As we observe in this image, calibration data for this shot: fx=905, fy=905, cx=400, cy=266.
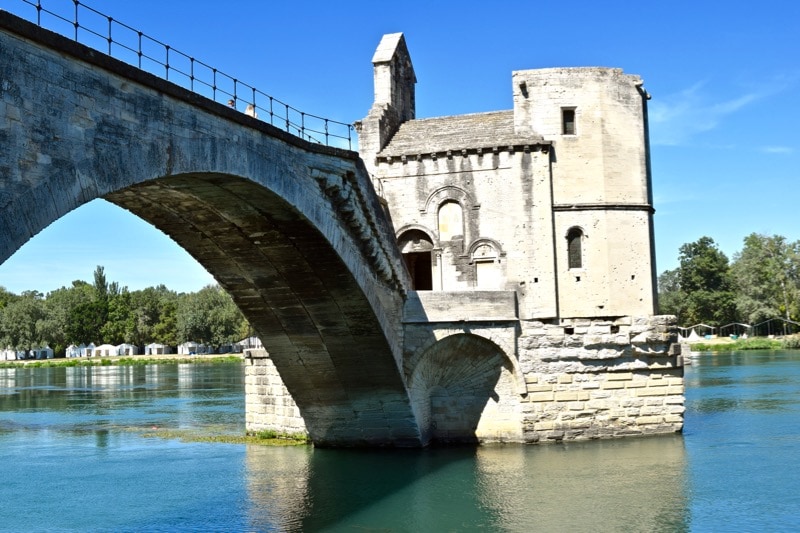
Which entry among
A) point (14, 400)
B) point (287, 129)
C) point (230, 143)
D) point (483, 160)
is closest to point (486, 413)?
point (483, 160)

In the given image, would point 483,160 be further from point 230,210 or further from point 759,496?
point 759,496

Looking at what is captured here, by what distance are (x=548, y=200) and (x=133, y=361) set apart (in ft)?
253

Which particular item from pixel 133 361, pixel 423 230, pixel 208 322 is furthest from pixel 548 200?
pixel 133 361

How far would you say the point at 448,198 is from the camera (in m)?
26.6

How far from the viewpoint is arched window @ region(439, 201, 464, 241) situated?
26.5 meters

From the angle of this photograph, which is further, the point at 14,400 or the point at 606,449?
the point at 14,400

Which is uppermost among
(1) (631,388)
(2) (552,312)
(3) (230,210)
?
(3) (230,210)

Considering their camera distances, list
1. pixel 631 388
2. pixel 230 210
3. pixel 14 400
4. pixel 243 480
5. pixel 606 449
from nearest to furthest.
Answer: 1. pixel 230 210
2. pixel 243 480
3. pixel 606 449
4. pixel 631 388
5. pixel 14 400

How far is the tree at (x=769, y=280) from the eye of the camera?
85.8m

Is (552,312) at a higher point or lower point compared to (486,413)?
higher

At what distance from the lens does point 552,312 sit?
25.6 meters

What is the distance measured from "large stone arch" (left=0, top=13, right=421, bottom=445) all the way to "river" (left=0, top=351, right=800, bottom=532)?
234cm

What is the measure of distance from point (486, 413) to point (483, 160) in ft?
23.8

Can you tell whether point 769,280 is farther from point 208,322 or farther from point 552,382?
point 552,382
